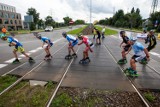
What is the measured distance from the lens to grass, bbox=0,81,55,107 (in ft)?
13.7

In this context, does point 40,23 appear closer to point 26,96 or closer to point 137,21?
point 137,21

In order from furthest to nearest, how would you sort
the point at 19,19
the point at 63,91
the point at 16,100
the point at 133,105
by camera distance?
the point at 19,19
the point at 63,91
the point at 16,100
the point at 133,105

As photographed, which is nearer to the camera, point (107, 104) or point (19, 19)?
point (107, 104)

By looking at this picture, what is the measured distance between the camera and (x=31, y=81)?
5.67m

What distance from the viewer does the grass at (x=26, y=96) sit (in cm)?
417

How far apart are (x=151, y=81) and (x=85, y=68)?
3.14 metres

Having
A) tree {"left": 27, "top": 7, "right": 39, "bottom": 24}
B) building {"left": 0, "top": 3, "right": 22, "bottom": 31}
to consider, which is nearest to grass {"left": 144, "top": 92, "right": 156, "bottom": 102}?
building {"left": 0, "top": 3, "right": 22, "bottom": 31}

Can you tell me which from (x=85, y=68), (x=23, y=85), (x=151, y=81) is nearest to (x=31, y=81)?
(x=23, y=85)

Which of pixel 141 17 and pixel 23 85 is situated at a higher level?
pixel 141 17

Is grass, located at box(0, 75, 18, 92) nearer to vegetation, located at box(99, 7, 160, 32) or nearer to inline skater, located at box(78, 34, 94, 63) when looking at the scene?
inline skater, located at box(78, 34, 94, 63)

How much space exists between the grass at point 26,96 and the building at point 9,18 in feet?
237

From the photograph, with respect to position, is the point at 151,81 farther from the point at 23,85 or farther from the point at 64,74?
the point at 23,85

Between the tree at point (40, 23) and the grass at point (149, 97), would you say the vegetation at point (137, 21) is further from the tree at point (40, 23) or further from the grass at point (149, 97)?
the tree at point (40, 23)

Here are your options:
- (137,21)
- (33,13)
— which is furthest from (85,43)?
(33,13)
